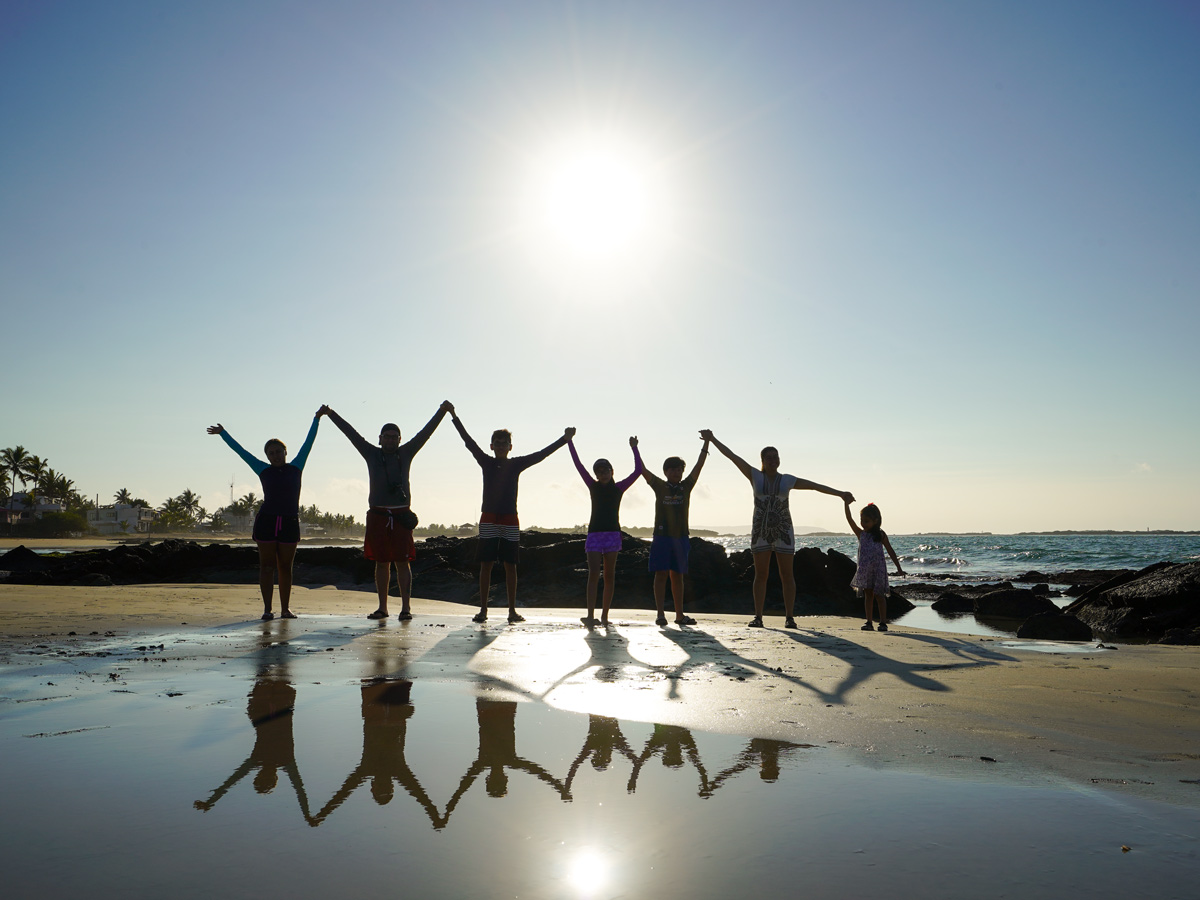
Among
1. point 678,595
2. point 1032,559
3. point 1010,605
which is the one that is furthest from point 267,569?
point 1032,559

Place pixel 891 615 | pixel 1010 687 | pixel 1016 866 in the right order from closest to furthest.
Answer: pixel 1016 866 → pixel 1010 687 → pixel 891 615

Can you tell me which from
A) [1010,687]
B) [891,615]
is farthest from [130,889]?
[891,615]

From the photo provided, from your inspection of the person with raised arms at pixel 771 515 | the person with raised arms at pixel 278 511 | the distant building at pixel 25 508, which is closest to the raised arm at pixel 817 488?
the person with raised arms at pixel 771 515

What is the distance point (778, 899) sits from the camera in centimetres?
186

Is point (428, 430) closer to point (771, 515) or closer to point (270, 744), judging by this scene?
point (771, 515)

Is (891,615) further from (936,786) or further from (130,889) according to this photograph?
(130,889)

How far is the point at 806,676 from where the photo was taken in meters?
5.05

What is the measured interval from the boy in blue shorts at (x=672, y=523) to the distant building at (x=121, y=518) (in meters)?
121

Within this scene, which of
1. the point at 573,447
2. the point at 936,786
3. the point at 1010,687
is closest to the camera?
the point at 936,786

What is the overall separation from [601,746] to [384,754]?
871mm

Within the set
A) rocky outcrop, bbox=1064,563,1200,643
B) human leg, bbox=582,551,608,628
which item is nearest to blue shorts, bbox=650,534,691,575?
human leg, bbox=582,551,608,628

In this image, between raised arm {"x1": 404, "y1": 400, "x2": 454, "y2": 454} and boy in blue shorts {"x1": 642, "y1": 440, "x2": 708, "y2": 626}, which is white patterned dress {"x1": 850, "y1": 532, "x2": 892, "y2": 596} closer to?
boy in blue shorts {"x1": 642, "y1": 440, "x2": 708, "y2": 626}

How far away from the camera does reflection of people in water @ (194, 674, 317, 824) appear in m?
2.63

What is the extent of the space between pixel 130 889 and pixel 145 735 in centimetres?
164
